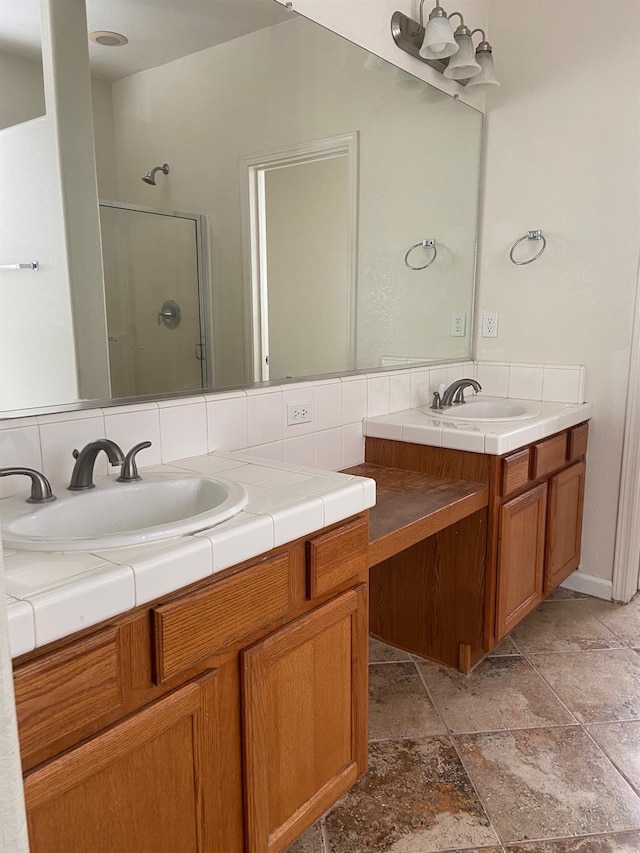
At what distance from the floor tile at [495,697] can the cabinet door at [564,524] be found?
0.41m

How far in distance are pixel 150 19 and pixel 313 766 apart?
5.84ft

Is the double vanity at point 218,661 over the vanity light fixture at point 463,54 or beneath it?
beneath

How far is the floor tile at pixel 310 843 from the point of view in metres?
1.53

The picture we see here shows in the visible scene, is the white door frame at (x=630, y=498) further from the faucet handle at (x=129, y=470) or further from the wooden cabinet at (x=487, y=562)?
the faucet handle at (x=129, y=470)

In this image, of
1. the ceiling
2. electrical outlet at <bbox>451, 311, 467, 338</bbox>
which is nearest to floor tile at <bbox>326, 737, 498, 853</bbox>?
electrical outlet at <bbox>451, 311, 467, 338</bbox>

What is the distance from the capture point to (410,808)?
1.66 meters

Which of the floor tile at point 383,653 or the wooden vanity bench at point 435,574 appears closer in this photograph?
the wooden vanity bench at point 435,574

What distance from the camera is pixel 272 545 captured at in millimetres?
1197

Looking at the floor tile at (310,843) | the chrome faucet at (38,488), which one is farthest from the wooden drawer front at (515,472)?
the chrome faucet at (38,488)

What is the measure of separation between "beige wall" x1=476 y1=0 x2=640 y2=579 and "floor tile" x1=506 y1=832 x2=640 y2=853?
1387mm

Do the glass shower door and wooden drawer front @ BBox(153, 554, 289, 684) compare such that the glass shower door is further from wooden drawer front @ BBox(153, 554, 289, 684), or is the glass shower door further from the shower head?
wooden drawer front @ BBox(153, 554, 289, 684)

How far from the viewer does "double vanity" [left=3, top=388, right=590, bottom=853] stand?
2.95ft

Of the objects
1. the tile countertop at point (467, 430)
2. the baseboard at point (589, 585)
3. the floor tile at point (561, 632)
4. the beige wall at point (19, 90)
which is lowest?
the floor tile at point (561, 632)

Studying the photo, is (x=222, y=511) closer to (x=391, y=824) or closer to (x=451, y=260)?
(x=391, y=824)
